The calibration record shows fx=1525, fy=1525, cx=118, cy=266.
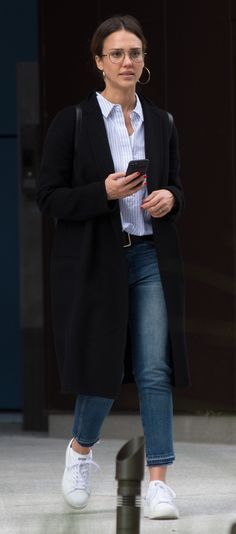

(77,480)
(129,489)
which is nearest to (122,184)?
(77,480)

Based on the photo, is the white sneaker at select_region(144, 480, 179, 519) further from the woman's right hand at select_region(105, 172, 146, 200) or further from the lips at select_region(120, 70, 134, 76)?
the lips at select_region(120, 70, 134, 76)

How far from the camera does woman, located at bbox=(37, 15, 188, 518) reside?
553 cm

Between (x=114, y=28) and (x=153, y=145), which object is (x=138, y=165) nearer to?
(x=153, y=145)

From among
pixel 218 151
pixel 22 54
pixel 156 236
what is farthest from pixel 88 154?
pixel 22 54

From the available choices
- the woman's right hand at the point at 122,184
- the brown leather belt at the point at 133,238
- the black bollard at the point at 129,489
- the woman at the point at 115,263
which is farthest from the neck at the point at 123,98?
the black bollard at the point at 129,489

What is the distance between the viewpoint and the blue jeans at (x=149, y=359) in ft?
18.3

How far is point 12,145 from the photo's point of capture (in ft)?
33.2

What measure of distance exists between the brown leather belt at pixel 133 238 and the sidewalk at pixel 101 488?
1006mm

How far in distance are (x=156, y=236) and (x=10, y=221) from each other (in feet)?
15.7

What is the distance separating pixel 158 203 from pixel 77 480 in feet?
3.59

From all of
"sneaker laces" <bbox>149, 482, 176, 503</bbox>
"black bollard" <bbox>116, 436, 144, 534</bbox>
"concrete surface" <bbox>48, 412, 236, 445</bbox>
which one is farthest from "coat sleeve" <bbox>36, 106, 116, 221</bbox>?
"concrete surface" <bbox>48, 412, 236, 445</bbox>

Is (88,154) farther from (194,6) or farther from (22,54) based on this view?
(22,54)

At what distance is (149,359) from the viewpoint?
5.59 m

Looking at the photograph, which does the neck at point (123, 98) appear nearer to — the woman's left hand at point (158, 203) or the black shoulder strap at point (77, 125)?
the black shoulder strap at point (77, 125)
